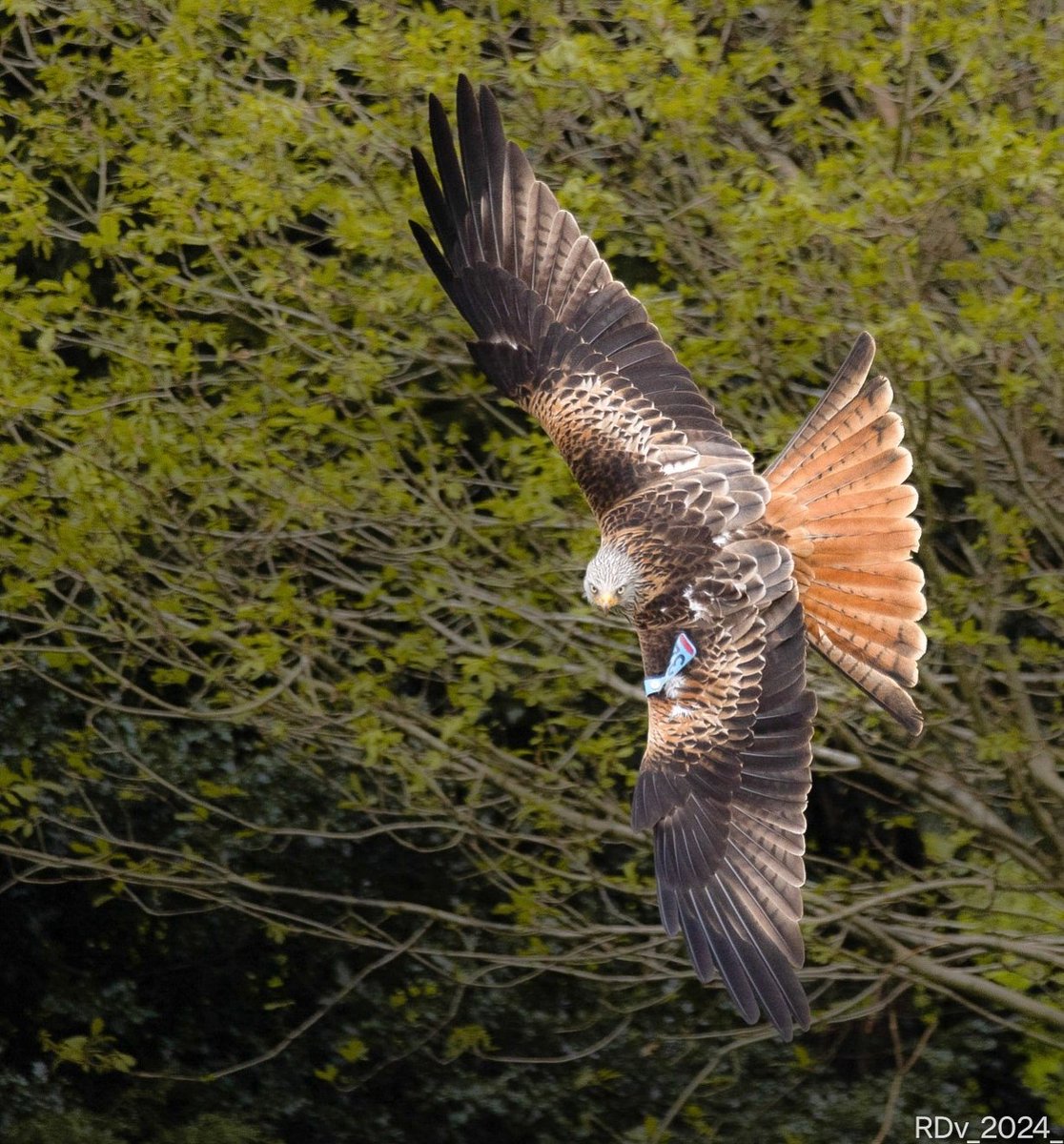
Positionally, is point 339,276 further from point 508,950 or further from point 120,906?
point 120,906

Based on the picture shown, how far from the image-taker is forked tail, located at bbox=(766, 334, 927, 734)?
4742 mm

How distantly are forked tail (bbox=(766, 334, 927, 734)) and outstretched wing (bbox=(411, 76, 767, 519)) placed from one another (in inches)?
11.0

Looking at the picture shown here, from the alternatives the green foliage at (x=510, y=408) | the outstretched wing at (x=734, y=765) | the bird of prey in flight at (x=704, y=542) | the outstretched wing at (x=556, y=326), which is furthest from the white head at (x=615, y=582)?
the green foliage at (x=510, y=408)

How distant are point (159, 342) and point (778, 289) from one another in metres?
2.03

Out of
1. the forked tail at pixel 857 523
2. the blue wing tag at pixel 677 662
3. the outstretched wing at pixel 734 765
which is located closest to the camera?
the outstretched wing at pixel 734 765

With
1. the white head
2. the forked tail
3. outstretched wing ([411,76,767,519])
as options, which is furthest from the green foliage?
the white head

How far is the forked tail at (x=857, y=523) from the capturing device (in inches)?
187

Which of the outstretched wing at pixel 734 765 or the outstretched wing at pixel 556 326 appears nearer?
the outstretched wing at pixel 734 765

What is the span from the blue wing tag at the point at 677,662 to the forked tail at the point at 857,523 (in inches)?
18.0

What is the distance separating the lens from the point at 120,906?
368 inches

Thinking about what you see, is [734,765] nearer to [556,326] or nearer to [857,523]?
[857,523]

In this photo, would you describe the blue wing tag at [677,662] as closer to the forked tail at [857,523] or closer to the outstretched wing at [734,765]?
the outstretched wing at [734,765]

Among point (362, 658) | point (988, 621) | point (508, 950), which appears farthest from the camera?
point (508, 950)

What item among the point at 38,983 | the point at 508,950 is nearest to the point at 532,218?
the point at 508,950
